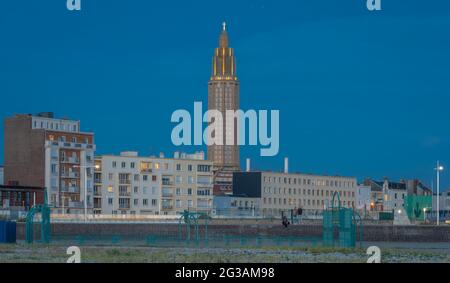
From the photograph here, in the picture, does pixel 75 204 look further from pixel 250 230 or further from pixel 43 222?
pixel 43 222

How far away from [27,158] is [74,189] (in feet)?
20.7

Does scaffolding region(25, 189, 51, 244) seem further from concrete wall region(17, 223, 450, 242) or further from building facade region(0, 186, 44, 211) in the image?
building facade region(0, 186, 44, 211)

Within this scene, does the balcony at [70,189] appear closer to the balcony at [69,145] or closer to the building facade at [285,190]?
the balcony at [69,145]

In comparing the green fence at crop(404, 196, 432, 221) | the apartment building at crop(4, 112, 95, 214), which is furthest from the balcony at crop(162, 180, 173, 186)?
the green fence at crop(404, 196, 432, 221)

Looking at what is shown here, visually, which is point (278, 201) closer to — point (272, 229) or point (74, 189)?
point (74, 189)

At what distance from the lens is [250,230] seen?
355 feet

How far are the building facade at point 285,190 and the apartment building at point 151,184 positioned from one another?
16493mm

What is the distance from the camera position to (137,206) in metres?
149

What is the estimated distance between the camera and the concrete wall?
316 feet

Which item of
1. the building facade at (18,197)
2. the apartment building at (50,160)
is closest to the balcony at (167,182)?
the apartment building at (50,160)

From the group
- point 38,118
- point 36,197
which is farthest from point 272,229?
point 38,118

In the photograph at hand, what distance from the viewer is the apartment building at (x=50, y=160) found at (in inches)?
5418

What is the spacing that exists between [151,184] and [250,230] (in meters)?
43.7
